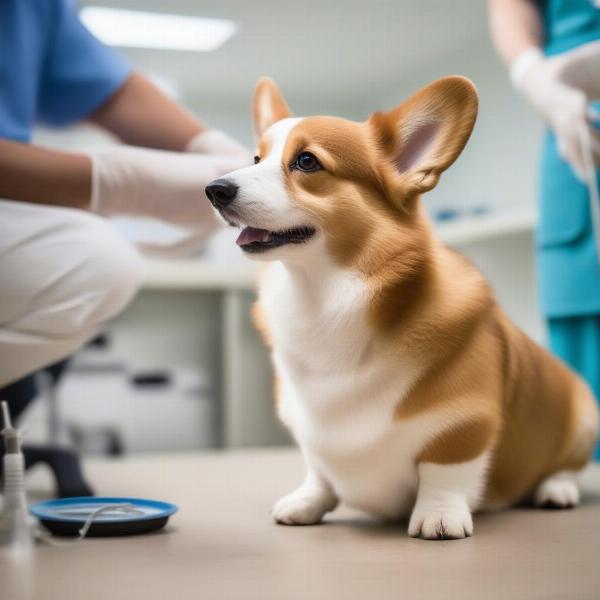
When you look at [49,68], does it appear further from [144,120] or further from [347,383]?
[347,383]

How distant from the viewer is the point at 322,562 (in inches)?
28.0

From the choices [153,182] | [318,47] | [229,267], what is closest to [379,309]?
[153,182]

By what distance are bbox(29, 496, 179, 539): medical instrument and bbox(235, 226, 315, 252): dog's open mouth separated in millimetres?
292

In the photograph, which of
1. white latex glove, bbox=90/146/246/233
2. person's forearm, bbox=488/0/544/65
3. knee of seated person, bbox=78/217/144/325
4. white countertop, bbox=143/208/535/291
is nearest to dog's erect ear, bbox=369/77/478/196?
white latex glove, bbox=90/146/246/233

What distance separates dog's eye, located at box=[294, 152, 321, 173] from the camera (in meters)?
0.75

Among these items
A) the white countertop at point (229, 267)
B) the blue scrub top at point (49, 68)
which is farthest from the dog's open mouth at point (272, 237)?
the white countertop at point (229, 267)

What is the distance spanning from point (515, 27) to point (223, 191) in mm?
773

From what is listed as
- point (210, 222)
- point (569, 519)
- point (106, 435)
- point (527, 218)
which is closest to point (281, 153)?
point (210, 222)

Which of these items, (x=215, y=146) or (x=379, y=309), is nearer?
(x=379, y=309)

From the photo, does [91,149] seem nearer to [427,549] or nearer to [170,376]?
[427,549]

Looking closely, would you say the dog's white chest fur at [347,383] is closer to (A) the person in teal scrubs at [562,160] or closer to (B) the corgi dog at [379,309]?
(B) the corgi dog at [379,309]

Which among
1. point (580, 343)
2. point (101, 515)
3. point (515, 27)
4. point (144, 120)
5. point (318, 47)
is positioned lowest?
point (101, 515)

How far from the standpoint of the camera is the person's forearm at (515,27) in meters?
1.28

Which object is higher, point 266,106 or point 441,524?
point 266,106
